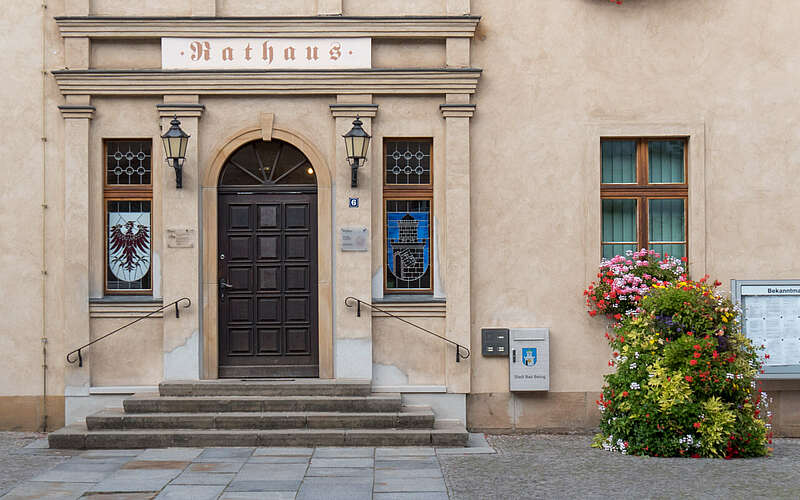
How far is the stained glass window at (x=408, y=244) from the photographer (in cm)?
1105

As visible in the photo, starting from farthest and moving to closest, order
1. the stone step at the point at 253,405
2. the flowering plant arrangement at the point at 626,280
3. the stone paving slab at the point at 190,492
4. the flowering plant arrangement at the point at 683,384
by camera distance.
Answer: the flowering plant arrangement at the point at 626,280
the stone step at the point at 253,405
the flowering plant arrangement at the point at 683,384
the stone paving slab at the point at 190,492

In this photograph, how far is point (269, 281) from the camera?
1105 centimetres

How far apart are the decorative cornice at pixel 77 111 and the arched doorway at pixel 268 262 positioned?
65.8 inches

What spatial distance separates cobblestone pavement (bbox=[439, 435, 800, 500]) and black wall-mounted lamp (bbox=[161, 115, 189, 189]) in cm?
452

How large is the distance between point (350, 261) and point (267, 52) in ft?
8.70

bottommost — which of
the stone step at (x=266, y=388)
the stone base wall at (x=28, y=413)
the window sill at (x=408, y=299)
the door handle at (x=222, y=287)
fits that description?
the stone base wall at (x=28, y=413)

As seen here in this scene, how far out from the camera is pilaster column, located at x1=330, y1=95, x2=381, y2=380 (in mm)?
10758

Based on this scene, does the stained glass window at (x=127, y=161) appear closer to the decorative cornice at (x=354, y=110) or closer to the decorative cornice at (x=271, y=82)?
the decorative cornice at (x=271, y=82)

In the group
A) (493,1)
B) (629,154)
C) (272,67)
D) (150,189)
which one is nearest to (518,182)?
(629,154)

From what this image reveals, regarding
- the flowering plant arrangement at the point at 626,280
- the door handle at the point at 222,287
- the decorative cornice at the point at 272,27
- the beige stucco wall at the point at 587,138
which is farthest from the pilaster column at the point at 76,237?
the flowering plant arrangement at the point at 626,280

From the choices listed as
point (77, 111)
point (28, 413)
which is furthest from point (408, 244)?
point (28, 413)

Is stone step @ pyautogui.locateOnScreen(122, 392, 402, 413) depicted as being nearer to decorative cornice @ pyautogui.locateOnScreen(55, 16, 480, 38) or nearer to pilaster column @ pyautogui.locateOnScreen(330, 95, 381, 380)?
pilaster column @ pyautogui.locateOnScreen(330, 95, 381, 380)

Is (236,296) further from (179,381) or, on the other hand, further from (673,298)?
(673,298)

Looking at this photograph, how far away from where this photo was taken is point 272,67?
1085 cm
